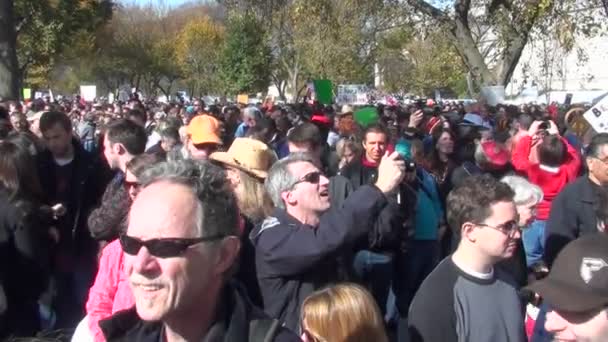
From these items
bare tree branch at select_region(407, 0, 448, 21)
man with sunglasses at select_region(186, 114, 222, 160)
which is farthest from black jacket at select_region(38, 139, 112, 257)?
bare tree branch at select_region(407, 0, 448, 21)

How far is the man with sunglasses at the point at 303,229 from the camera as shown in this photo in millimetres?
4359

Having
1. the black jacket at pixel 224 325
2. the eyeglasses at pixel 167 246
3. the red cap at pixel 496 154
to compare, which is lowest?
the red cap at pixel 496 154

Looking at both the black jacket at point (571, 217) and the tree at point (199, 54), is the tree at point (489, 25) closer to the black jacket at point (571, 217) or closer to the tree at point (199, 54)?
the black jacket at point (571, 217)

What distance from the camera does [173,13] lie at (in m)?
97.4

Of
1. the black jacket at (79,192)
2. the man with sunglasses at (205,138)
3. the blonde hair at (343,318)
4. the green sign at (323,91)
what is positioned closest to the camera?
the blonde hair at (343,318)

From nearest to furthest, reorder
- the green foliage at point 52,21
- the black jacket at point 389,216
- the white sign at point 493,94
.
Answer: the black jacket at point 389,216 → the white sign at point 493,94 → the green foliage at point 52,21

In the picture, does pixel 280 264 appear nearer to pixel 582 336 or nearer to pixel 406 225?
pixel 582 336

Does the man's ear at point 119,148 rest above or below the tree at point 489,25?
below

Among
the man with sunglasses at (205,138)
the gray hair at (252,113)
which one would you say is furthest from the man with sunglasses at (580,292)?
the gray hair at (252,113)

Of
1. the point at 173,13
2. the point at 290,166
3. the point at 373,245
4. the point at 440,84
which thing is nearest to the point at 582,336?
the point at 290,166

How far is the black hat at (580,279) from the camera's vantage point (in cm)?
279

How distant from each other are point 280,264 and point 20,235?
2.05m

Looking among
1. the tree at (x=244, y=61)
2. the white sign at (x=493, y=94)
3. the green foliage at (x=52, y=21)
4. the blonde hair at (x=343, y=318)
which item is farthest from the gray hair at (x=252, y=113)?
the tree at (x=244, y=61)

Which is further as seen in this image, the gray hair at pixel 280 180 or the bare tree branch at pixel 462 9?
the bare tree branch at pixel 462 9
